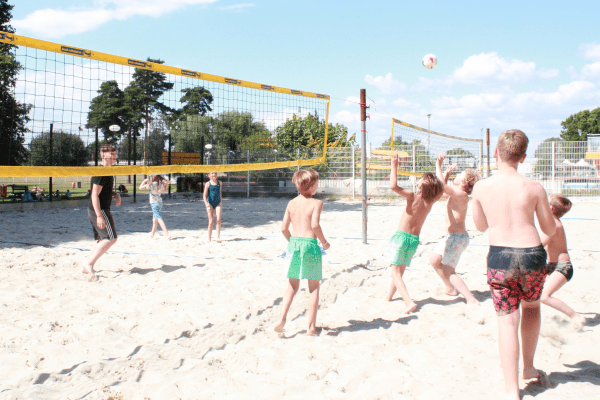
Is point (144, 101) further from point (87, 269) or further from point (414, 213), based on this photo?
point (414, 213)

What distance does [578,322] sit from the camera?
3.14m

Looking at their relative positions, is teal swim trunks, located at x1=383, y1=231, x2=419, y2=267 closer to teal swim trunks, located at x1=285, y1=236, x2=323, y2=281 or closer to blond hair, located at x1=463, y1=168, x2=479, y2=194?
blond hair, located at x1=463, y1=168, x2=479, y2=194

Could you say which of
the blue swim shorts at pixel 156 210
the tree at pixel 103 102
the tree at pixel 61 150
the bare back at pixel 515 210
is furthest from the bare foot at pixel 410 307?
the tree at pixel 61 150

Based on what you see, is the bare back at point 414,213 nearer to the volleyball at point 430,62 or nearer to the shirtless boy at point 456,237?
the shirtless boy at point 456,237

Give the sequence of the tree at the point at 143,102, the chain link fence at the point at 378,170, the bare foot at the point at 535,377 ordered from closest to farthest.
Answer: the bare foot at the point at 535,377, the chain link fence at the point at 378,170, the tree at the point at 143,102

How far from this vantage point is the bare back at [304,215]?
10.3ft

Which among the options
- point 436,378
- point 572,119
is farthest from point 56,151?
point 572,119

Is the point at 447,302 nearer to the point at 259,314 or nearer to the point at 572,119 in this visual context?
the point at 259,314

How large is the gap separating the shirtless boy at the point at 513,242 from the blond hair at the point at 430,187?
1309mm

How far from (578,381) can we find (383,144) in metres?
15.9

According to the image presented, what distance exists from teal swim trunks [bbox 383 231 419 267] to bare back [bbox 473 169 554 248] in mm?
1485

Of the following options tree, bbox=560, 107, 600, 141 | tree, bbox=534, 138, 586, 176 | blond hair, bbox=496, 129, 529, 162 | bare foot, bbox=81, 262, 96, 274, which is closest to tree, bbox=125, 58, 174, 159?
tree, bbox=534, 138, 586, 176

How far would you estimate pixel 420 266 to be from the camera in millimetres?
5191

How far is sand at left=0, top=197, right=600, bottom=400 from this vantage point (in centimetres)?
243
